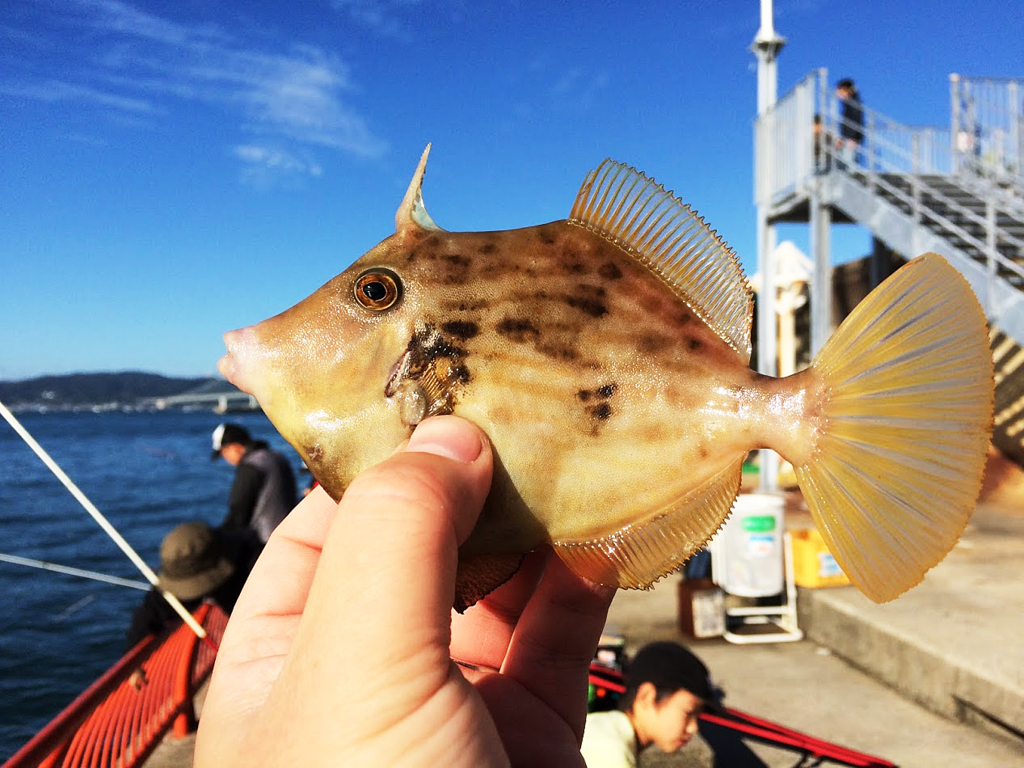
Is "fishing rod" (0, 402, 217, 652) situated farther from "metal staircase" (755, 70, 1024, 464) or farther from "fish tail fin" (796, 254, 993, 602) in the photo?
"metal staircase" (755, 70, 1024, 464)

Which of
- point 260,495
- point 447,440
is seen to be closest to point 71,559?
point 260,495

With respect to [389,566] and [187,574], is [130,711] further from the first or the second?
[389,566]

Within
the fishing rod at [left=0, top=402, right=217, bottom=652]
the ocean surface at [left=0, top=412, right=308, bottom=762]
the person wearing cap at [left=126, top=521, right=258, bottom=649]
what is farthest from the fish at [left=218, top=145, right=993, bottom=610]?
the ocean surface at [left=0, top=412, right=308, bottom=762]

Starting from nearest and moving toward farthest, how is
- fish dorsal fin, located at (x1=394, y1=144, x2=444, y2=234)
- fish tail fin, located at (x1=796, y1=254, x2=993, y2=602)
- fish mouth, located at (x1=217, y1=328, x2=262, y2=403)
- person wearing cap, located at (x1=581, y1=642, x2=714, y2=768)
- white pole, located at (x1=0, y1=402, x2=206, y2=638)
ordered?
fish tail fin, located at (x1=796, y1=254, x2=993, y2=602) → fish mouth, located at (x1=217, y1=328, x2=262, y2=403) → fish dorsal fin, located at (x1=394, y1=144, x2=444, y2=234) → person wearing cap, located at (x1=581, y1=642, x2=714, y2=768) → white pole, located at (x1=0, y1=402, x2=206, y2=638)

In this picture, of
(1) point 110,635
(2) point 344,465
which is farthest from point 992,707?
(1) point 110,635

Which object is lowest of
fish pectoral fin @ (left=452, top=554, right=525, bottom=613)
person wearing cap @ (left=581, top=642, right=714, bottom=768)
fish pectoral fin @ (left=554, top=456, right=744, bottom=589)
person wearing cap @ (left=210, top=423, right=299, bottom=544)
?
person wearing cap @ (left=581, top=642, right=714, bottom=768)

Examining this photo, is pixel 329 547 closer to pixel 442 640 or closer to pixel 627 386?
pixel 442 640
